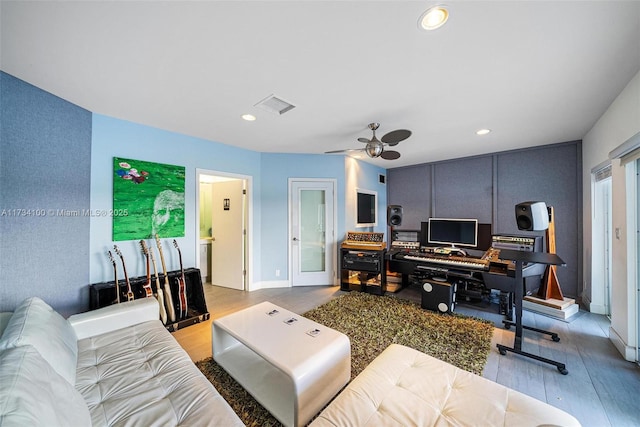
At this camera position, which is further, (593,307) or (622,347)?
(593,307)

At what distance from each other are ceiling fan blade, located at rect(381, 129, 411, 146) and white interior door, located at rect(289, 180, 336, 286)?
1.81 m

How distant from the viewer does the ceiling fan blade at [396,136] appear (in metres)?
2.48

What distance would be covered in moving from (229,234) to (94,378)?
9.59 feet

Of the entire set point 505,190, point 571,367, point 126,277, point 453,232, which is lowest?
point 571,367

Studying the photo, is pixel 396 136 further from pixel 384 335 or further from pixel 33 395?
pixel 33 395

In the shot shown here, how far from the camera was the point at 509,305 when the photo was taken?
284cm

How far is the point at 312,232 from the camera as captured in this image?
4395 millimetres

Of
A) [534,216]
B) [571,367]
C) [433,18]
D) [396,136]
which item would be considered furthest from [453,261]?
[433,18]

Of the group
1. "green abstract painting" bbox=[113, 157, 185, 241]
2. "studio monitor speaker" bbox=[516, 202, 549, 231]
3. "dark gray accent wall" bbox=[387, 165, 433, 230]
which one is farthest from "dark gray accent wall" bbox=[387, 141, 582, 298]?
"green abstract painting" bbox=[113, 157, 185, 241]

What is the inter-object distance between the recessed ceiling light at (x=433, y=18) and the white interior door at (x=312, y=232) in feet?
10.00

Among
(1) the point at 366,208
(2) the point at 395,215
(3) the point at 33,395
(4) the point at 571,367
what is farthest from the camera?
(1) the point at 366,208

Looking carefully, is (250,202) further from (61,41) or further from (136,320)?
(61,41)

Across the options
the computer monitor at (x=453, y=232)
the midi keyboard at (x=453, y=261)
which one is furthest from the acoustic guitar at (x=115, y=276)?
the computer monitor at (x=453, y=232)

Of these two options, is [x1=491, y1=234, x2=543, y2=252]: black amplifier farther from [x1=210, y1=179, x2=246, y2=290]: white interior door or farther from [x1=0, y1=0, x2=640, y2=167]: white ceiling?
[x1=210, y1=179, x2=246, y2=290]: white interior door
